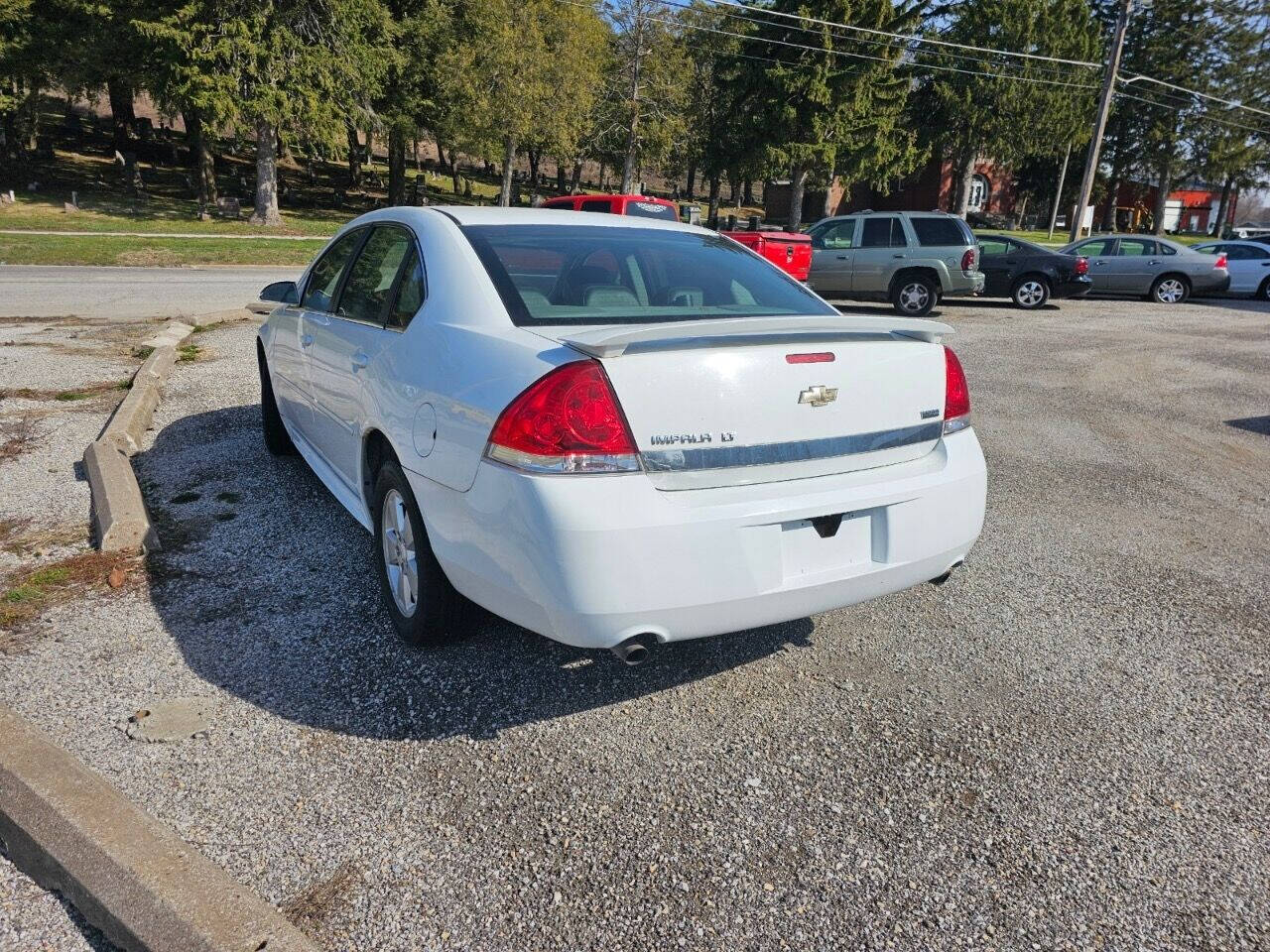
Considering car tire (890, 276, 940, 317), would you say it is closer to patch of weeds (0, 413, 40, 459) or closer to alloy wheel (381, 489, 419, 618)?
patch of weeds (0, 413, 40, 459)

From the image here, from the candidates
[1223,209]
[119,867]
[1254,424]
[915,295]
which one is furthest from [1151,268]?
[1223,209]

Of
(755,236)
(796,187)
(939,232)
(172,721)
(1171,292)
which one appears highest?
(796,187)

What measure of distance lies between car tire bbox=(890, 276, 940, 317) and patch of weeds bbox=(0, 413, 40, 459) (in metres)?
13.4

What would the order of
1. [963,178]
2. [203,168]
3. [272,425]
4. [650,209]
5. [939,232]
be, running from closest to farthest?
[272,425] → [650,209] → [939,232] → [203,168] → [963,178]

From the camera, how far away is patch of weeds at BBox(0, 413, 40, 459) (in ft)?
18.6

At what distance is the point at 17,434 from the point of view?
Answer: 6.03 metres

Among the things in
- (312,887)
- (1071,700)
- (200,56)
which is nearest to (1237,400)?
(1071,700)

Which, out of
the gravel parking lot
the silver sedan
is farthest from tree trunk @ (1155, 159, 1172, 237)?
the gravel parking lot

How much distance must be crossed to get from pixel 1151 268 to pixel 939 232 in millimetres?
7509

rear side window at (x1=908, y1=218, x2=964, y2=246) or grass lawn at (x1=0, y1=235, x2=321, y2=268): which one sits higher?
rear side window at (x1=908, y1=218, x2=964, y2=246)

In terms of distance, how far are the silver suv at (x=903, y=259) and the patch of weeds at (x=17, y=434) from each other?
1345 centimetres

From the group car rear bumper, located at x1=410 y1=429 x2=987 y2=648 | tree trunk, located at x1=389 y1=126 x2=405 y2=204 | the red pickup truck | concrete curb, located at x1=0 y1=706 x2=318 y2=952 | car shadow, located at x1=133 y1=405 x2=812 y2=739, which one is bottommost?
car shadow, located at x1=133 y1=405 x2=812 y2=739

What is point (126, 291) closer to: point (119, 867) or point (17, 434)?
point (17, 434)

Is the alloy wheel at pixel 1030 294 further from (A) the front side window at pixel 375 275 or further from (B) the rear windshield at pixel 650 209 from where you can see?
(A) the front side window at pixel 375 275
